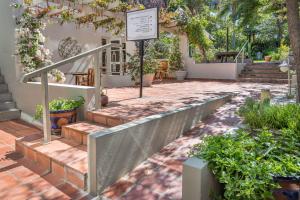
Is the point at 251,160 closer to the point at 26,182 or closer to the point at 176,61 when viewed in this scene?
the point at 26,182

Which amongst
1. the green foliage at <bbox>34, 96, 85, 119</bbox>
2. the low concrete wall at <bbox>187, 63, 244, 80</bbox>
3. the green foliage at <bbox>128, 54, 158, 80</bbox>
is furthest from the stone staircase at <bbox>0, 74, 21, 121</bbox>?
the low concrete wall at <bbox>187, 63, 244, 80</bbox>

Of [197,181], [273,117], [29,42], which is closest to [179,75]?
[29,42]

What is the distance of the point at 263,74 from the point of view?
10820 mm

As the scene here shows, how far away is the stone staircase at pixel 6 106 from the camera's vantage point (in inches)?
223

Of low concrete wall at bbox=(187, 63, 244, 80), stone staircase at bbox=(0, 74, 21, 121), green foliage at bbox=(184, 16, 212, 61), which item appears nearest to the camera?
stone staircase at bbox=(0, 74, 21, 121)

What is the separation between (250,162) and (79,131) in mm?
2297

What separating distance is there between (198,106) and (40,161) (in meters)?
2.45

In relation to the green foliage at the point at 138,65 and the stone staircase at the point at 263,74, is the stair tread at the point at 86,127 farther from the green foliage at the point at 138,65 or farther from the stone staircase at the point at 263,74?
the stone staircase at the point at 263,74

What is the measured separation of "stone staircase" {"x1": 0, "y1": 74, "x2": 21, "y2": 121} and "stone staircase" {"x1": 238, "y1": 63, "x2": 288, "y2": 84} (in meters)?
8.30

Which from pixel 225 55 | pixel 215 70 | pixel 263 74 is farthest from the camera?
pixel 225 55

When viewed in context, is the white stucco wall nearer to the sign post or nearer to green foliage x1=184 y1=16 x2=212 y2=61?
the sign post

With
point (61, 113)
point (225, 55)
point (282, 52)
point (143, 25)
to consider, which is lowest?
point (61, 113)

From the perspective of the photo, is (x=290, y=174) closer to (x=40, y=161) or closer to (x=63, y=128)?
(x=40, y=161)

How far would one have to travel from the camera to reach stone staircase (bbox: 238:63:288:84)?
10133mm
